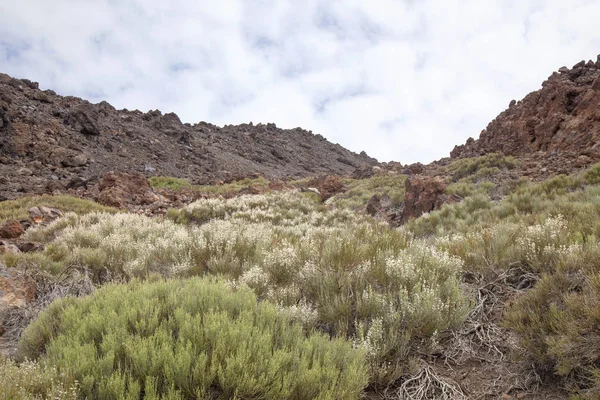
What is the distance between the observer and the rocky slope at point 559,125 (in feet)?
47.6

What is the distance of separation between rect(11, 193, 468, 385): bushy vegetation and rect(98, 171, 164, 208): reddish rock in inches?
300

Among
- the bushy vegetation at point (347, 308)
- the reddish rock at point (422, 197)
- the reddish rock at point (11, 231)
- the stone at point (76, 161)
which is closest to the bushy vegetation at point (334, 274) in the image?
Result: the bushy vegetation at point (347, 308)

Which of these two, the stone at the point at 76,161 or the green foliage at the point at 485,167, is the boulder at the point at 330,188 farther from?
the stone at the point at 76,161

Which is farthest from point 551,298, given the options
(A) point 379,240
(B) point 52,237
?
(B) point 52,237

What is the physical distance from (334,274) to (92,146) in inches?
1276

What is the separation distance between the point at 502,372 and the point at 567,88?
21.2 m

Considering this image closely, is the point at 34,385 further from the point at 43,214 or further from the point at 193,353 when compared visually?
the point at 43,214

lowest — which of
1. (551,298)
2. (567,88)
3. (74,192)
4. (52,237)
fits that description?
(551,298)

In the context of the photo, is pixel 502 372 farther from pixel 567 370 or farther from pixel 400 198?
pixel 400 198

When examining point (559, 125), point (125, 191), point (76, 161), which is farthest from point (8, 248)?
point (76, 161)

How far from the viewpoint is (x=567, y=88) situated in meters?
18.9

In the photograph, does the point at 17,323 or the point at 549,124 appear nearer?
the point at 17,323

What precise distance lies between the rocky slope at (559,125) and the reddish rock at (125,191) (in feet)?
55.9

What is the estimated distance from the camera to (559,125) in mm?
17484
